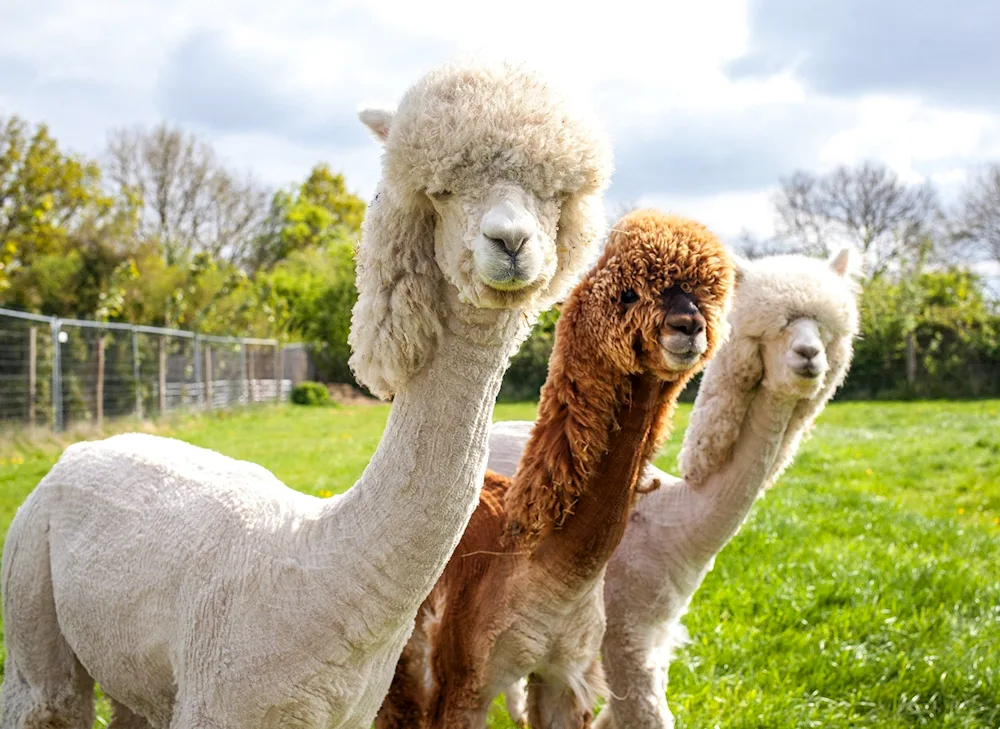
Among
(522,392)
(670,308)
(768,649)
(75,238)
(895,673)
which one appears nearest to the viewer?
(670,308)

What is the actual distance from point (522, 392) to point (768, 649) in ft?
68.5

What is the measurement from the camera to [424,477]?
175 centimetres

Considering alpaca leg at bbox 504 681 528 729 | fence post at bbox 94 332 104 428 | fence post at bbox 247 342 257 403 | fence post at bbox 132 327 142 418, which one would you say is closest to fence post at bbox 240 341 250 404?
fence post at bbox 247 342 257 403

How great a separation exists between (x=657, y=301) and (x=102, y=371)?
46.0 feet

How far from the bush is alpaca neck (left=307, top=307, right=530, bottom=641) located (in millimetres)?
25296

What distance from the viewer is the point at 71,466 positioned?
2.68 metres

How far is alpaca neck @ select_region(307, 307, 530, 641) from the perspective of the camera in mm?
1704

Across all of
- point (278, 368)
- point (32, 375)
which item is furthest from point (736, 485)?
point (278, 368)

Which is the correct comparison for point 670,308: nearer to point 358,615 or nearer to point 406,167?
point 406,167

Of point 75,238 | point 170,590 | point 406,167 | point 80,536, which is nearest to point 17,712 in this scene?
point 80,536

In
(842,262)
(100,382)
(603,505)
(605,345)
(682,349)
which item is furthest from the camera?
(100,382)

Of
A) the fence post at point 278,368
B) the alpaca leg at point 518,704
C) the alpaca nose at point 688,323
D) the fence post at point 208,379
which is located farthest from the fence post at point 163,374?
the alpaca nose at point 688,323

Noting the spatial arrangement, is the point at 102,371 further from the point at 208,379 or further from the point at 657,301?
the point at 657,301

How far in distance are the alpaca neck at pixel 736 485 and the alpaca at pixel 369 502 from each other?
157 cm
